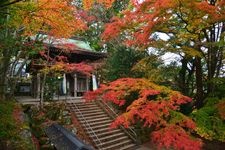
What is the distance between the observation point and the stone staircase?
13.1 metres

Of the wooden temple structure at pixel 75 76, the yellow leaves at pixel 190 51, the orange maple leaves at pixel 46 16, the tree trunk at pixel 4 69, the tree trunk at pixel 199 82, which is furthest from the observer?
the wooden temple structure at pixel 75 76

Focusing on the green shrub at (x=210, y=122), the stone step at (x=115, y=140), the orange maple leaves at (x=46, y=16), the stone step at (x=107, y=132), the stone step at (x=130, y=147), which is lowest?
the stone step at (x=130, y=147)

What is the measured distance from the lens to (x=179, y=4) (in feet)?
33.7

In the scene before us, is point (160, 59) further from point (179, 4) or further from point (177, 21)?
point (179, 4)

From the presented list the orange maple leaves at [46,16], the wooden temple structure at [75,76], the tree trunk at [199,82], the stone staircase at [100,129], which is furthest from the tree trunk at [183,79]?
the orange maple leaves at [46,16]

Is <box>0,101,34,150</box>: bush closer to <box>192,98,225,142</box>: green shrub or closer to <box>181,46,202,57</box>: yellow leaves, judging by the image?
<box>181,46,202,57</box>: yellow leaves

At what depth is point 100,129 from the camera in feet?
46.1

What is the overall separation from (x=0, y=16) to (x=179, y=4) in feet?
21.1

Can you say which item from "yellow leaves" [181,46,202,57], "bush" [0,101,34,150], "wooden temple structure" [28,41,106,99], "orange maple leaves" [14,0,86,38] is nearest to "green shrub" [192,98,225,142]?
"yellow leaves" [181,46,202,57]

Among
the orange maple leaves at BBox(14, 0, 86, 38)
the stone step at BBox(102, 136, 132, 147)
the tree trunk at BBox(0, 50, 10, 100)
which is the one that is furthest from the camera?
the stone step at BBox(102, 136, 132, 147)

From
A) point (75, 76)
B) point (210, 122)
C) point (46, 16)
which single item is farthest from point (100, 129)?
point (46, 16)

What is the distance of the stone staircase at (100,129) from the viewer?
1308 cm

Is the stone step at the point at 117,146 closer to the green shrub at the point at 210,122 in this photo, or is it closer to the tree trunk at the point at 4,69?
the green shrub at the point at 210,122

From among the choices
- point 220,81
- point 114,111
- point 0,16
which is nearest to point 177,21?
point 220,81
